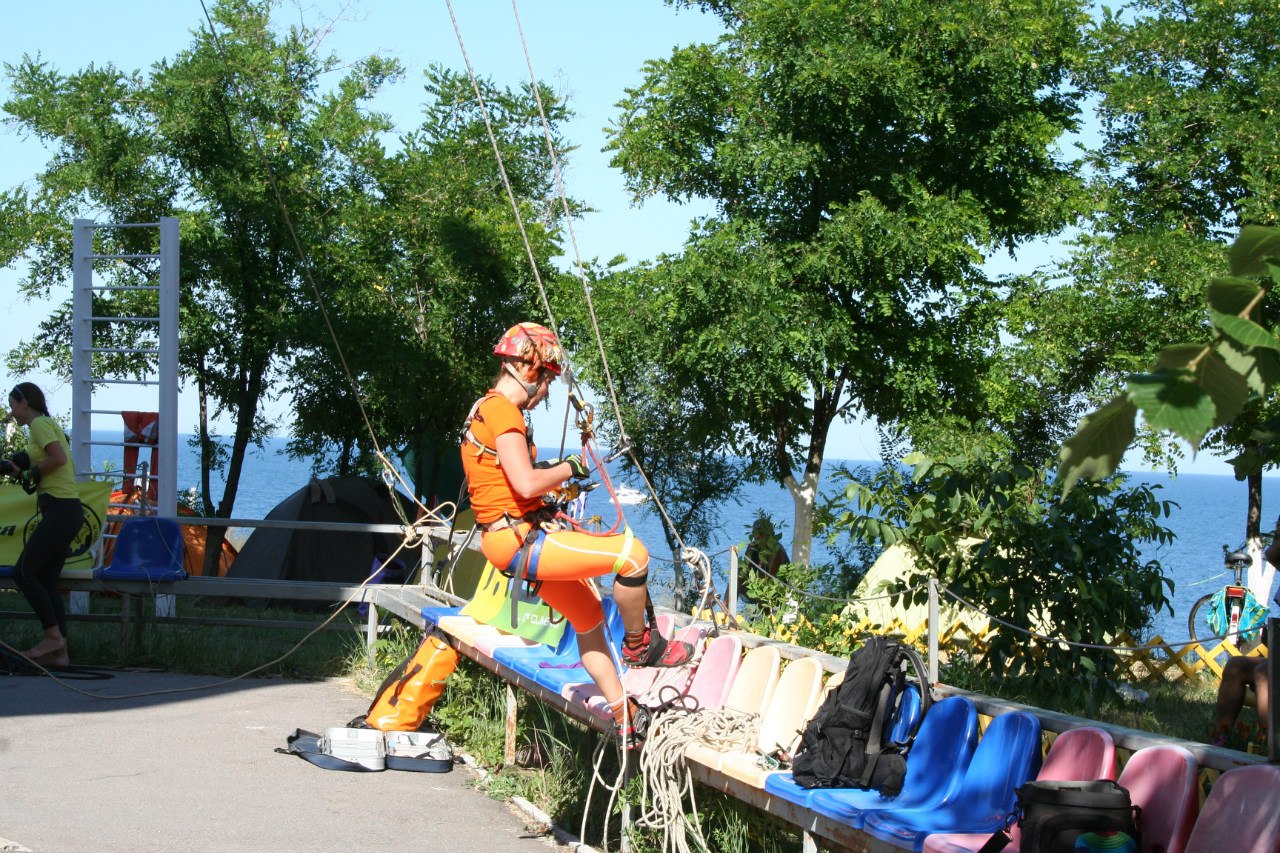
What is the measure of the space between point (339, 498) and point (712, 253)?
6.13 meters

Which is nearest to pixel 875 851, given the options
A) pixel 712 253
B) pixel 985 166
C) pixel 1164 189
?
pixel 712 253

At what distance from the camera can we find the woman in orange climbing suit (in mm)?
5047

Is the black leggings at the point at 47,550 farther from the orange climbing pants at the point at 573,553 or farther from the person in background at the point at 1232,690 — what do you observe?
the person in background at the point at 1232,690

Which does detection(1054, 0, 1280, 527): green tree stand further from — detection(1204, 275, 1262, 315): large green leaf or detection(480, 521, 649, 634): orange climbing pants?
detection(1204, 275, 1262, 315): large green leaf

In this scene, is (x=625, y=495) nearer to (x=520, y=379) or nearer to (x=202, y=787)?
(x=520, y=379)

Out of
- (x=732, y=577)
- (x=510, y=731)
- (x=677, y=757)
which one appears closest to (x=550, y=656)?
(x=510, y=731)

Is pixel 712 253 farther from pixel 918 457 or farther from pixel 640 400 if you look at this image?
pixel 918 457

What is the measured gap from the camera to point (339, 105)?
744 inches

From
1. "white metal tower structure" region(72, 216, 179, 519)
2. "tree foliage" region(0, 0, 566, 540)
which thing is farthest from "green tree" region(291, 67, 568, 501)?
"white metal tower structure" region(72, 216, 179, 519)

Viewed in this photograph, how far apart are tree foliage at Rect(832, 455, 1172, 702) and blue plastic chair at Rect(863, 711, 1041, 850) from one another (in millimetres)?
2869

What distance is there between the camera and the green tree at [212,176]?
17531 mm

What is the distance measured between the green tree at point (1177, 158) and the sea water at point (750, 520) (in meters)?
1.93

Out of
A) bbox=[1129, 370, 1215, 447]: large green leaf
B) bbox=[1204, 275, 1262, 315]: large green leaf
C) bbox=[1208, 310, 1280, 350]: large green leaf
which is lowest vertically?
bbox=[1129, 370, 1215, 447]: large green leaf

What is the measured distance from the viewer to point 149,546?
9992 millimetres
